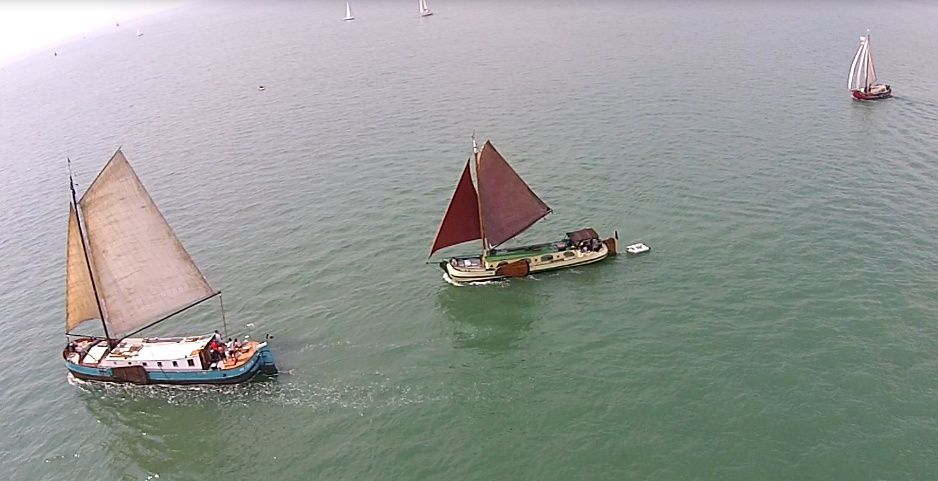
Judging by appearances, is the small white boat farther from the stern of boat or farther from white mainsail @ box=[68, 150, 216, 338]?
white mainsail @ box=[68, 150, 216, 338]

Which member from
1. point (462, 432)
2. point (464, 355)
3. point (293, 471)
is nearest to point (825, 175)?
point (464, 355)

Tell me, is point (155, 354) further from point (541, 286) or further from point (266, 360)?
point (541, 286)

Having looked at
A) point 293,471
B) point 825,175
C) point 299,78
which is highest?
point 299,78

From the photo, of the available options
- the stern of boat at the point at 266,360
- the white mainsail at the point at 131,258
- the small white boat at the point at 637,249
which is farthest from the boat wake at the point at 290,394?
the small white boat at the point at 637,249

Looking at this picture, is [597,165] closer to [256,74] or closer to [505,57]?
[505,57]

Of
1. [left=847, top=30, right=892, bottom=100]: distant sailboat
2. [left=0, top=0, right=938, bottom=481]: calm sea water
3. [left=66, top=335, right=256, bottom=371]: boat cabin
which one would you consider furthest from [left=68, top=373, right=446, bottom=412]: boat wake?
[left=847, top=30, right=892, bottom=100]: distant sailboat

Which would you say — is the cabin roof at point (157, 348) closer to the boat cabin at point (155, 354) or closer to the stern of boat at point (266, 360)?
the boat cabin at point (155, 354)
